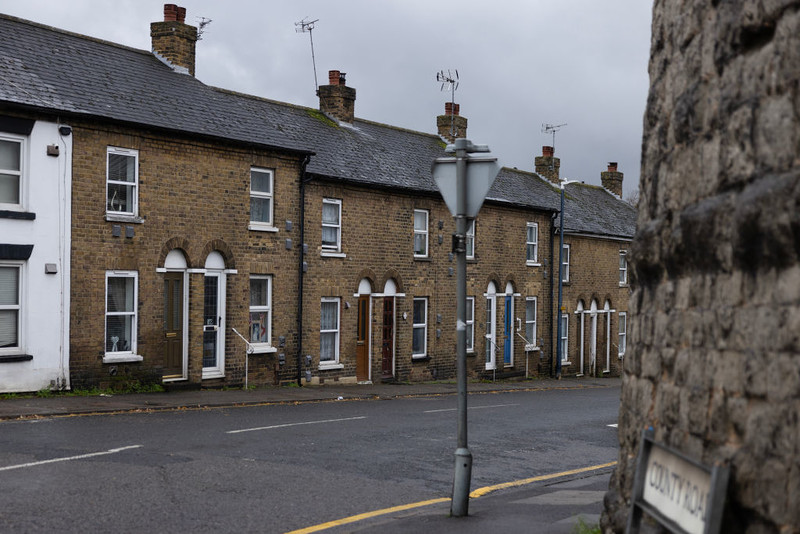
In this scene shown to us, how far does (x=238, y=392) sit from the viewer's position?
832 inches

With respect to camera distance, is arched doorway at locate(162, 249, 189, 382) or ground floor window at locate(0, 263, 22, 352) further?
arched doorway at locate(162, 249, 189, 382)

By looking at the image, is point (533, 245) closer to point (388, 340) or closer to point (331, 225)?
point (388, 340)

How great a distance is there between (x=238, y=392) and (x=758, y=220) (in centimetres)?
1816

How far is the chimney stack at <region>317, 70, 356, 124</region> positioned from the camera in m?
29.6

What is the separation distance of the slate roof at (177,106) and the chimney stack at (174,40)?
351mm

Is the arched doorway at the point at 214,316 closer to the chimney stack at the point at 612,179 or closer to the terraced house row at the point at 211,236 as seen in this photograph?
the terraced house row at the point at 211,236

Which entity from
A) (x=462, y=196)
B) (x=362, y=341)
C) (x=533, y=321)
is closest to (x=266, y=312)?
(x=362, y=341)

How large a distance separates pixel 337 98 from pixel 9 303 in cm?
1416

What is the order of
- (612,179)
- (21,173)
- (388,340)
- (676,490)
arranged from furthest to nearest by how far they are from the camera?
1. (612,179)
2. (388,340)
3. (21,173)
4. (676,490)

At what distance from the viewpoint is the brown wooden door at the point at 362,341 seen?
26328mm

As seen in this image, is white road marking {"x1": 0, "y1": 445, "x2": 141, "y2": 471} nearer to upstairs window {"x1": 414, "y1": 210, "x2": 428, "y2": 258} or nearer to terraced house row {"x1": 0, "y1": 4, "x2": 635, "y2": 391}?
terraced house row {"x1": 0, "y1": 4, "x2": 635, "y2": 391}

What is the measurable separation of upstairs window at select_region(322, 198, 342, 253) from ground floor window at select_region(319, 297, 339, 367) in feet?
4.72

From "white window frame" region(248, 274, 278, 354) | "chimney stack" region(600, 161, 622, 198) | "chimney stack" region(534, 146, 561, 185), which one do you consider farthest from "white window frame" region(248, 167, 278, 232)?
"chimney stack" region(600, 161, 622, 198)

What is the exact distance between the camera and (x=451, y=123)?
117ft
